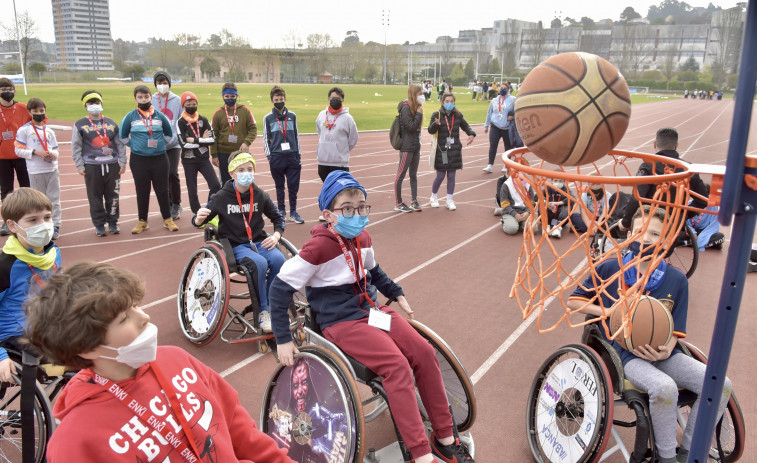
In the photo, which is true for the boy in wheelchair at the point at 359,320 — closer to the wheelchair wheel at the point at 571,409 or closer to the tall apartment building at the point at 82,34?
the wheelchair wheel at the point at 571,409

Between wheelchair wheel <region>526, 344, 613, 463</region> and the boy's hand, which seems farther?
the boy's hand

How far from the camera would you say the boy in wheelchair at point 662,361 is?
274 centimetres

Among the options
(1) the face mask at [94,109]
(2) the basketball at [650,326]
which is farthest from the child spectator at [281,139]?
(2) the basketball at [650,326]

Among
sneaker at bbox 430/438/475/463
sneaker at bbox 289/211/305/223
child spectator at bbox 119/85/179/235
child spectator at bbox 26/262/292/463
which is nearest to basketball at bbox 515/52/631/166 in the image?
sneaker at bbox 430/438/475/463

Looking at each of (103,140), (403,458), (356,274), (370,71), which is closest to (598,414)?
(403,458)

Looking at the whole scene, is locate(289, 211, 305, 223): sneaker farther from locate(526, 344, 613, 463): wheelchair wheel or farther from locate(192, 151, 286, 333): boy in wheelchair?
locate(526, 344, 613, 463): wheelchair wheel

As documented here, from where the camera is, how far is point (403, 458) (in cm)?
296

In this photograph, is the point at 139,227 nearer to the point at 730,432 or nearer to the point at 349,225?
the point at 349,225

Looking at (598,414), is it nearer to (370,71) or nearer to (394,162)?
(394,162)

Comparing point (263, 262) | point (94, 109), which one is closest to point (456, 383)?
point (263, 262)

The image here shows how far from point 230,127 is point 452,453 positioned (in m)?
6.41

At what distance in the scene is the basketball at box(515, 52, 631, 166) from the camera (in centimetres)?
230

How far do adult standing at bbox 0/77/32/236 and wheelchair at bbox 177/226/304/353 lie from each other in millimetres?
4160

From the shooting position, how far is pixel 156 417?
5.46 feet
